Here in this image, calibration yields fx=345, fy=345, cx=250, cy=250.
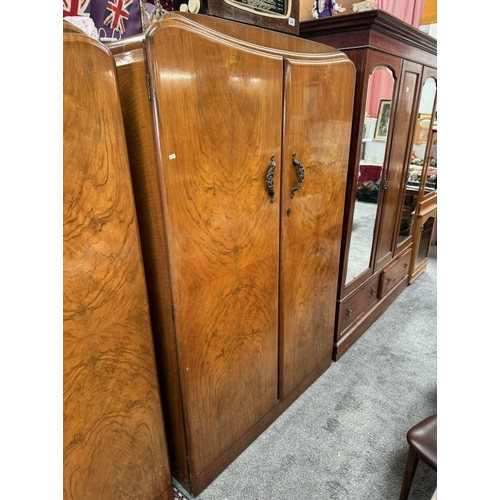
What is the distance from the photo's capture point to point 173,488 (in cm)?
140

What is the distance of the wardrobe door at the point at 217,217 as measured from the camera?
0.91 metres

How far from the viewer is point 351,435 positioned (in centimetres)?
164

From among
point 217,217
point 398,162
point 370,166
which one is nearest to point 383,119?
point 370,166

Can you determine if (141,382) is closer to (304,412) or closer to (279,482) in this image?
(279,482)

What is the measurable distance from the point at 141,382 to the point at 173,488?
2.06ft

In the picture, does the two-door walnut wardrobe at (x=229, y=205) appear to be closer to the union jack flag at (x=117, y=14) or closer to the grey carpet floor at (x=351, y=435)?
the grey carpet floor at (x=351, y=435)

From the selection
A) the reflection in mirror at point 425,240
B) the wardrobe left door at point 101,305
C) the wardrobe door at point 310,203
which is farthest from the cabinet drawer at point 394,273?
the wardrobe left door at point 101,305

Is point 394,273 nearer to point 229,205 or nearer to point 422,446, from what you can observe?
point 422,446

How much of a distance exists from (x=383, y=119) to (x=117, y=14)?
4.59ft

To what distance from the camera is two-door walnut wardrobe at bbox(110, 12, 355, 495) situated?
3.02 ft

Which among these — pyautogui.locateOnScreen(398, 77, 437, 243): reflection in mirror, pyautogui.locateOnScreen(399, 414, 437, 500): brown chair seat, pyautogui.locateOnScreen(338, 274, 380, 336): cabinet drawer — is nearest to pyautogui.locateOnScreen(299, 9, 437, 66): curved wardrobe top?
pyautogui.locateOnScreen(398, 77, 437, 243): reflection in mirror

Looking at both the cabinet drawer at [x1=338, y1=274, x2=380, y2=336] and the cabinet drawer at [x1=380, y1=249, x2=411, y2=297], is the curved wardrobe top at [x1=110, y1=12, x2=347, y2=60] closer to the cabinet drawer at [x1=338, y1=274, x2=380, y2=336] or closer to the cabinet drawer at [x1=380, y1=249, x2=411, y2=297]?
the cabinet drawer at [x1=338, y1=274, x2=380, y2=336]
